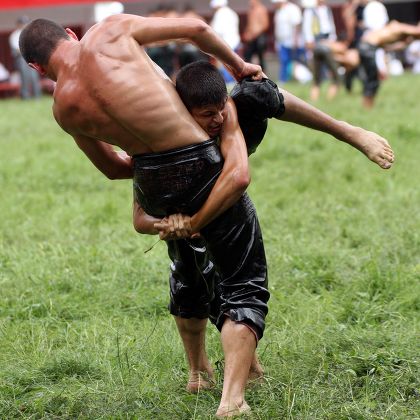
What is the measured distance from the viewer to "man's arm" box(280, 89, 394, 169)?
13.7 ft

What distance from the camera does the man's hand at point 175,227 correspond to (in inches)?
149

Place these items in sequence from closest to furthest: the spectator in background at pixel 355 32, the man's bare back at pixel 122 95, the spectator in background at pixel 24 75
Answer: the man's bare back at pixel 122 95 → the spectator in background at pixel 355 32 → the spectator in background at pixel 24 75

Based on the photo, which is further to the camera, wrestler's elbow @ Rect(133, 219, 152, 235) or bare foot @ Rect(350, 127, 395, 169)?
bare foot @ Rect(350, 127, 395, 169)

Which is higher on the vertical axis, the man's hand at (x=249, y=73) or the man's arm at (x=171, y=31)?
the man's arm at (x=171, y=31)

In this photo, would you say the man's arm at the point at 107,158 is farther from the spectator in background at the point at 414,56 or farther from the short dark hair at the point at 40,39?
the spectator in background at the point at 414,56

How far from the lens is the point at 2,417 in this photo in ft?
13.1

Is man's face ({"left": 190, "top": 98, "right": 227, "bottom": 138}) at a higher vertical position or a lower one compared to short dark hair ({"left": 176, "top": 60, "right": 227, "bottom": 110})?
lower

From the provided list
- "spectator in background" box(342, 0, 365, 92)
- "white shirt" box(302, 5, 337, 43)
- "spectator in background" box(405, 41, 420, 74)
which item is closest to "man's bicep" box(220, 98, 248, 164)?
"spectator in background" box(342, 0, 365, 92)

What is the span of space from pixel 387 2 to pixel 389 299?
882 inches

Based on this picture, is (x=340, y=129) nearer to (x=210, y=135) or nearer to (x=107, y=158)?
(x=210, y=135)

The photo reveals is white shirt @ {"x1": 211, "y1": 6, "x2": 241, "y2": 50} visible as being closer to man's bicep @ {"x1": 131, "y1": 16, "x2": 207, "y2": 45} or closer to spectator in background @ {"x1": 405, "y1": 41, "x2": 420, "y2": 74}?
spectator in background @ {"x1": 405, "y1": 41, "x2": 420, "y2": 74}

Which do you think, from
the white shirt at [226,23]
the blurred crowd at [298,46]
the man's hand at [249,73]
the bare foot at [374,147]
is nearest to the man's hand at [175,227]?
the man's hand at [249,73]

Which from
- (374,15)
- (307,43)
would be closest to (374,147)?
(374,15)

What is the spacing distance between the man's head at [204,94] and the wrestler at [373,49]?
1061 cm
